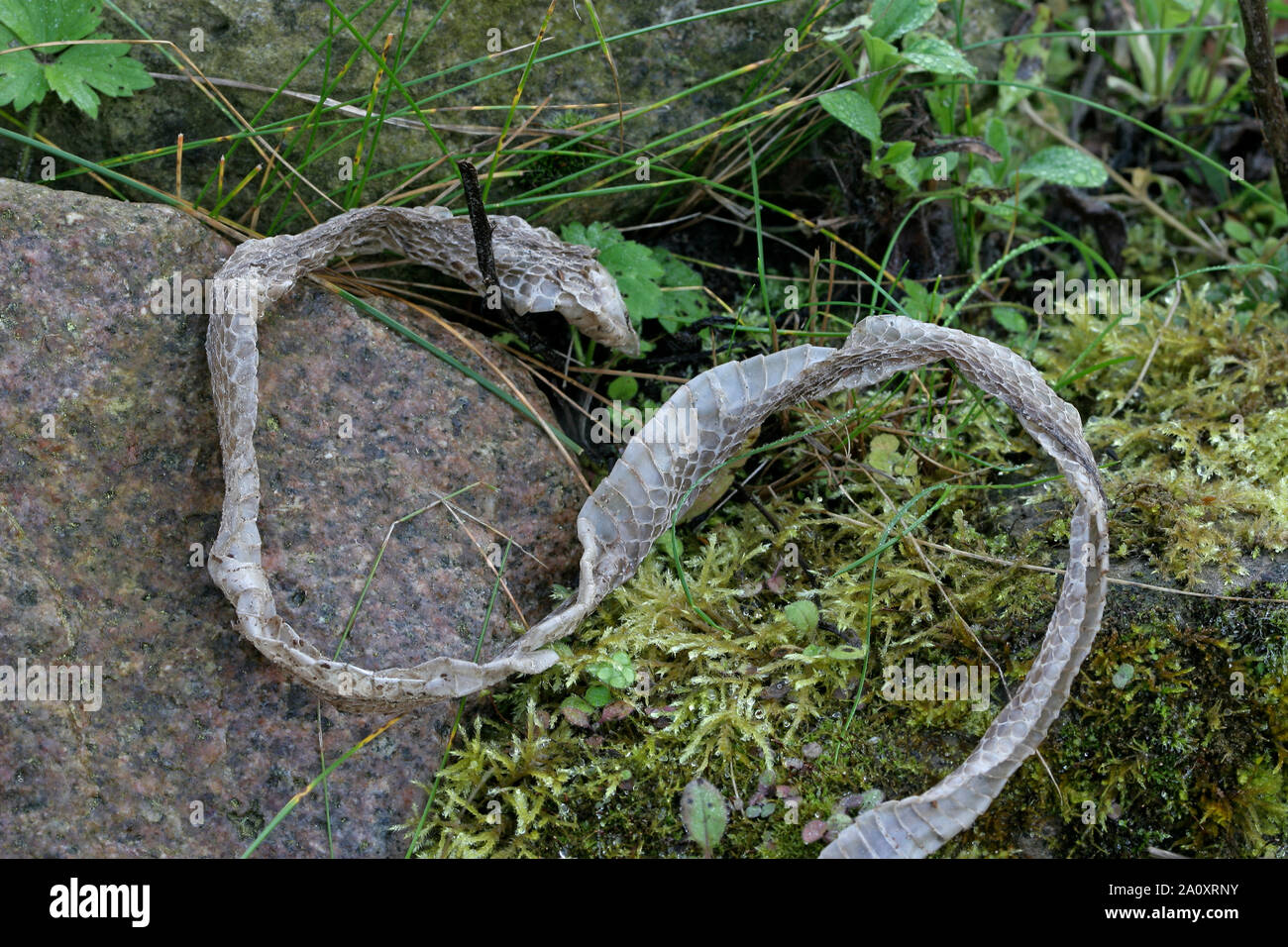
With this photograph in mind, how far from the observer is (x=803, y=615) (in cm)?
229

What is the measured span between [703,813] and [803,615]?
50 centimetres

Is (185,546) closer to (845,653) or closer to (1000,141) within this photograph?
(845,653)

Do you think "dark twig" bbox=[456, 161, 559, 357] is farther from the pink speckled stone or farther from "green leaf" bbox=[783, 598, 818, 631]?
"green leaf" bbox=[783, 598, 818, 631]

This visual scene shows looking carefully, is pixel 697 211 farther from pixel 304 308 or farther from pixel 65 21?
pixel 65 21

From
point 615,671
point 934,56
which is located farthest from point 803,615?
point 934,56

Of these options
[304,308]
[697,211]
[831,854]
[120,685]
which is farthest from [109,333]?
[831,854]

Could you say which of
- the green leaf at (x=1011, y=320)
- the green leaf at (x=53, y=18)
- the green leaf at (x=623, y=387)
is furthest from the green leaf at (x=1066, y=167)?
the green leaf at (x=53, y=18)

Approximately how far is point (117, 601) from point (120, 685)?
0.18 m

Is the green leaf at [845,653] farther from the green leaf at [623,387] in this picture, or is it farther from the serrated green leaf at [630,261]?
the serrated green leaf at [630,261]

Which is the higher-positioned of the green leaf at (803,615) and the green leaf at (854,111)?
the green leaf at (854,111)

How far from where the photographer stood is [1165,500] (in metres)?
2.40

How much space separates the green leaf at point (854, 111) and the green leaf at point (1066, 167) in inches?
22.4

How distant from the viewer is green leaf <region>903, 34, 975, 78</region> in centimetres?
260

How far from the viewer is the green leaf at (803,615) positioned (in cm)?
229
